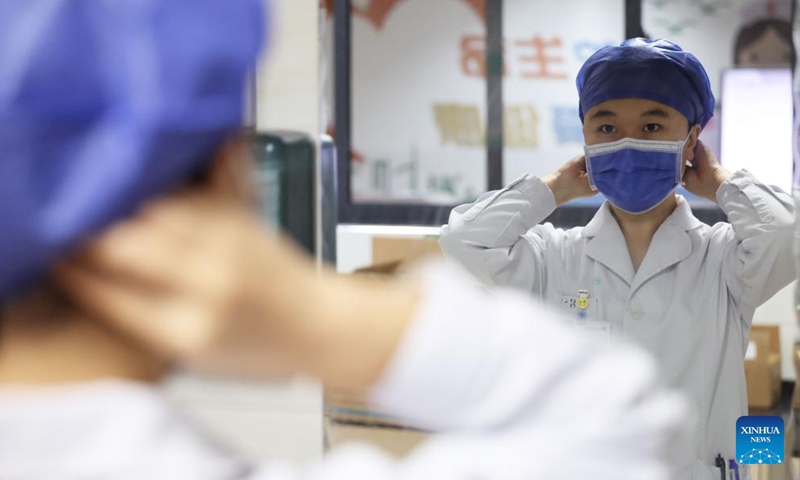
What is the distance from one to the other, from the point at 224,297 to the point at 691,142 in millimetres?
1062

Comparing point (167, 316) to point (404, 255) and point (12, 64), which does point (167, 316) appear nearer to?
point (12, 64)

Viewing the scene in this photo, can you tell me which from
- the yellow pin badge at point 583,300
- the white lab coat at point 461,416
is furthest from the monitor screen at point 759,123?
the white lab coat at point 461,416

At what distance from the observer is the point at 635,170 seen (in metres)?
1.20

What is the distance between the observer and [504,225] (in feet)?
4.16

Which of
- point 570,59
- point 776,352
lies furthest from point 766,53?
point 776,352

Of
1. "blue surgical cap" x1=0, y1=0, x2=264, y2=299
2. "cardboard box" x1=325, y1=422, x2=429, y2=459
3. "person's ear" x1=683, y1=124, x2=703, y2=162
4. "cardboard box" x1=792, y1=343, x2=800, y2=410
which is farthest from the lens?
"person's ear" x1=683, y1=124, x2=703, y2=162

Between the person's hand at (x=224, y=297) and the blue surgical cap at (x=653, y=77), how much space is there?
97cm

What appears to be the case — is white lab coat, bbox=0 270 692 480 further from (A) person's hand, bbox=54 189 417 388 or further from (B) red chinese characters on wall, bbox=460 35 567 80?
(B) red chinese characters on wall, bbox=460 35 567 80

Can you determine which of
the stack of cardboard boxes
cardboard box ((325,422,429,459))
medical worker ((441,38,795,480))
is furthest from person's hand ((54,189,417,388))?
medical worker ((441,38,795,480))

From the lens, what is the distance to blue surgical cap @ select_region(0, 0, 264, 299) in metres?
0.27

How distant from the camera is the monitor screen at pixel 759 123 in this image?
1.16 meters

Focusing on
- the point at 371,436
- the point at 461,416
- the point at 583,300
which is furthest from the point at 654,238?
the point at 461,416

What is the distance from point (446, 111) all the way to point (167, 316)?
1.01 m

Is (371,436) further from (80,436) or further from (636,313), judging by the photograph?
(80,436)
